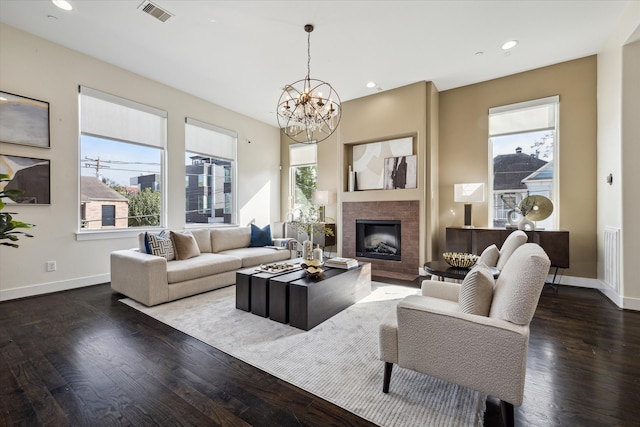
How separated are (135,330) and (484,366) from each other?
2.83 metres

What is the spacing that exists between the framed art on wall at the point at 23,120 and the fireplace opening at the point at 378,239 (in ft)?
16.0

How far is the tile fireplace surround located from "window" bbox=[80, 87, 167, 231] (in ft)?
11.4

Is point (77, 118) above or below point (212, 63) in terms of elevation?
below

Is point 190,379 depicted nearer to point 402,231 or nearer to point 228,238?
point 228,238

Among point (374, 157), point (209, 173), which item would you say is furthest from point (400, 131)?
point (209, 173)

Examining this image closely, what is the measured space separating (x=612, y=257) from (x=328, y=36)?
451cm

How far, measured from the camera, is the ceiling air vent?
299 centimetres

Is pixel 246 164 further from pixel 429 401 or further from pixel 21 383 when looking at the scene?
pixel 429 401

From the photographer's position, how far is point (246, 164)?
21.3 feet

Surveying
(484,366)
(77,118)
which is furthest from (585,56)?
(77,118)

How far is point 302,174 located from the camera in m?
7.18

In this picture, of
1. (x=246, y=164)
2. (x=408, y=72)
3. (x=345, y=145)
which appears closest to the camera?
(x=408, y=72)

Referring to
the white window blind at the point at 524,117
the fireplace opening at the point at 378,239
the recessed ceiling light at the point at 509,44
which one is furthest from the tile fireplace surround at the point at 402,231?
the recessed ceiling light at the point at 509,44

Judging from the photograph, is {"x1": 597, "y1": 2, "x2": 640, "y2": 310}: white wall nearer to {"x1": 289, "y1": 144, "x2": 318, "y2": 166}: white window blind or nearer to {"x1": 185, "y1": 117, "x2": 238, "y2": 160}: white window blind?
{"x1": 289, "y1": 144, "x2": 318, "y2": 166}: white window blind
